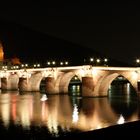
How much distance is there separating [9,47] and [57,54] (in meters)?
15.8

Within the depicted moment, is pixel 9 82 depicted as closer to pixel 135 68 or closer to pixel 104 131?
pixel 135 68

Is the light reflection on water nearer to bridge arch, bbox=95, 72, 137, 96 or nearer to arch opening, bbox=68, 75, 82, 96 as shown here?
bridge arch, bbox=95, 72, 137, 96

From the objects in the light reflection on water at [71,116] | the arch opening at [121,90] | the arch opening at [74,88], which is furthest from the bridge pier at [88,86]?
the arch opening at [74,88]

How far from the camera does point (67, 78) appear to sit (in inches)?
2008

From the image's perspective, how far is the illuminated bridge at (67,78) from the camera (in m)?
39.2

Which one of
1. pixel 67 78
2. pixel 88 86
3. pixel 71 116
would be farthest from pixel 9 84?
pixel 71 116

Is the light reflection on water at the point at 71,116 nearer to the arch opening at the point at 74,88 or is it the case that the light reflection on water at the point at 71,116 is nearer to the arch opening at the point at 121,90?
the arch opening at the point at 121,90

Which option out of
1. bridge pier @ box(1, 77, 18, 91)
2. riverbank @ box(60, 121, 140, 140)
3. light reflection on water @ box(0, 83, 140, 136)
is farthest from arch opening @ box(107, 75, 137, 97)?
riverbank @ box(60, 121, 140, 140)

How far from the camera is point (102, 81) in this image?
4216 cm

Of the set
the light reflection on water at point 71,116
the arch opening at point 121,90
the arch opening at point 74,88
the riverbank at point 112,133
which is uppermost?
the riverbank at point 112,133

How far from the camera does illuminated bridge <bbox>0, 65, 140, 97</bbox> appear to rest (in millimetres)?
39241

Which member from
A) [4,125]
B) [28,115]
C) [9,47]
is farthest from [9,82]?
[9,47]

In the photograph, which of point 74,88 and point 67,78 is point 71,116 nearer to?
point 67,78

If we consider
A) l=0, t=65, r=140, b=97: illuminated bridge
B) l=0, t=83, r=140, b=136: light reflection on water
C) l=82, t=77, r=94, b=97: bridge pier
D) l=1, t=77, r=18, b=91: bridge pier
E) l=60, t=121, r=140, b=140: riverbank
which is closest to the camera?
l=60, t=121, r=140, b=140: riverbank
